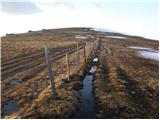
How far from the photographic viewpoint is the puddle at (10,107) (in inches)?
479

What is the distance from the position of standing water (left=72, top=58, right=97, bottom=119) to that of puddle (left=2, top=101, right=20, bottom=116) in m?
2.94

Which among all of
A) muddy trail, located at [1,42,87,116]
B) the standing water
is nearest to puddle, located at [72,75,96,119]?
the standing water

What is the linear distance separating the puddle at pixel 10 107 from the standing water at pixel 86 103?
2945mm

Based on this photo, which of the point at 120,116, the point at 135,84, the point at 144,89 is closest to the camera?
the point at 120,116

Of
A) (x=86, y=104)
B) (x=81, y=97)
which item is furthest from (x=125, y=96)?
(x=86, y=104)

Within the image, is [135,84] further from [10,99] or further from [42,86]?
[10,99]

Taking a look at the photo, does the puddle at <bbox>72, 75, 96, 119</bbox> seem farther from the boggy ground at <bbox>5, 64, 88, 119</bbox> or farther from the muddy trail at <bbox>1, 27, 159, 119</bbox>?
the boggy ground at <bbox>5, 64, 88, 119</bbox>

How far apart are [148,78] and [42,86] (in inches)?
325

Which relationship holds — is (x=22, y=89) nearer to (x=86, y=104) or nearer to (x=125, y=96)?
(x=86, y=104)

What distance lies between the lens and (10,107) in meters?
12.8

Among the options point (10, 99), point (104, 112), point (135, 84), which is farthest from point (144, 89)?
point (10, 99)

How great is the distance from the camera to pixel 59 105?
39.4 ft

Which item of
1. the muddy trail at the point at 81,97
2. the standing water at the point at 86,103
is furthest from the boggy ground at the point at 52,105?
the standing water at the point at 86,103

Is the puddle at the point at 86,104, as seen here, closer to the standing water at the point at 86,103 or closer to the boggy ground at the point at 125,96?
the standing water at the point at 86,103
